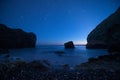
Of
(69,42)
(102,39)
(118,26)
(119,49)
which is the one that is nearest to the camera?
(119,49)

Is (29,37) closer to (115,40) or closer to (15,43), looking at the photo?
(15,43)

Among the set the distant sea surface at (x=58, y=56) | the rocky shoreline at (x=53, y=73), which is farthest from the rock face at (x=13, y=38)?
the rocky shoreline at (x=53, y=73)

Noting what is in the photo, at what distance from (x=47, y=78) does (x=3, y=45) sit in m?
131

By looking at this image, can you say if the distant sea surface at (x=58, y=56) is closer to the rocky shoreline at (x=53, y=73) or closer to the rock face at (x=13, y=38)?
the rocky shoreline at (x=53, y=73)

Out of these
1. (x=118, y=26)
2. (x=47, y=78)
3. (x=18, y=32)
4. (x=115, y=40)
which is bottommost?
(x=47, y=78)

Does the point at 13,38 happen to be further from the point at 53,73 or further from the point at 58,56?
the point at 53,73

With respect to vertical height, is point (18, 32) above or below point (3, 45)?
above

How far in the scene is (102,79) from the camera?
10562mm

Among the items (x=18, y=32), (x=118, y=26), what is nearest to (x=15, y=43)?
(x=18, y=32)

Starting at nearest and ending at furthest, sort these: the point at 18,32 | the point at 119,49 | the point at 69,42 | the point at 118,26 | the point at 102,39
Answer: the point at 119,49 < the point at 118,26 < the point at 102,39 < the point at 69,42 < the point at 18,32

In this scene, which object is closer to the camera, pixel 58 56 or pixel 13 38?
pixel 58 56

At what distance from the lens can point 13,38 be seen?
145 meters

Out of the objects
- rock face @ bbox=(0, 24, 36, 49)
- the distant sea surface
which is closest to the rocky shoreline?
the distant sea surface

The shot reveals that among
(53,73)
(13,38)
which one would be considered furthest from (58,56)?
(13,38)
